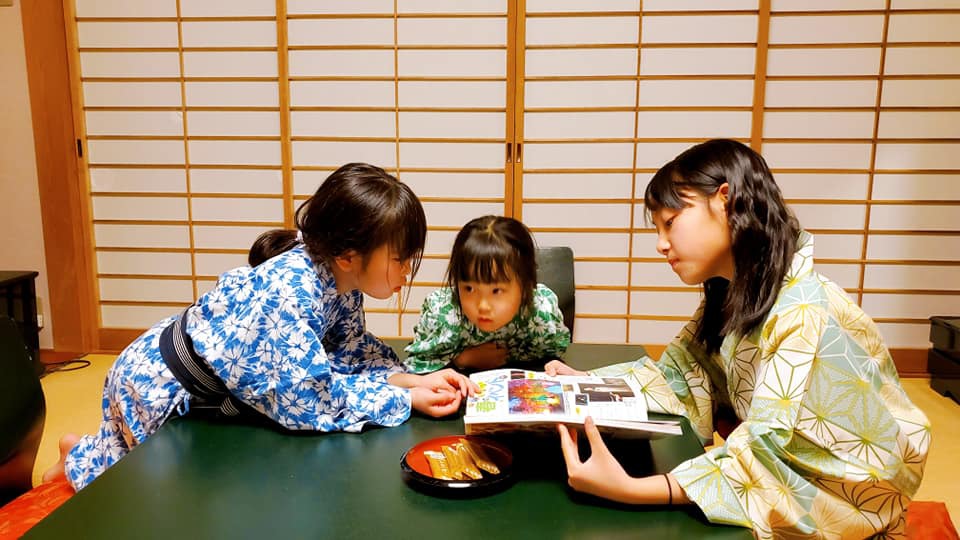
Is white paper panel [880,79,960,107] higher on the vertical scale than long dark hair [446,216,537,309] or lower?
higher

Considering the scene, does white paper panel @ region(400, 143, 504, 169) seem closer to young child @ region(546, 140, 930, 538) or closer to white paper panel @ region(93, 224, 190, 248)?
white paper panel @ region(93, 224, 190, 248)

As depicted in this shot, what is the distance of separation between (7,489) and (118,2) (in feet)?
10.7

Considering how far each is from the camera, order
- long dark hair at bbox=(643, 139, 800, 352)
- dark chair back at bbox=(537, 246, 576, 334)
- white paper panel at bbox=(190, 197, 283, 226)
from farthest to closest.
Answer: white paper panel at bbox=(190, 197, 283, 226), dark chair back at bbox=(537, 246, 576, 334), long dark hair at bbox=(643, 139, 800, 352)

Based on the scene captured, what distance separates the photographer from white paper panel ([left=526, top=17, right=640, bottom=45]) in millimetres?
3556

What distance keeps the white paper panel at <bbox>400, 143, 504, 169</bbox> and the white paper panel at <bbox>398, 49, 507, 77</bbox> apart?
1.28 feet

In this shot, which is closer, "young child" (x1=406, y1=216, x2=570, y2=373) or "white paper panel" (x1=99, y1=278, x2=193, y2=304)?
"young child" (x1=406, y1=216, x2=570, y2=373)

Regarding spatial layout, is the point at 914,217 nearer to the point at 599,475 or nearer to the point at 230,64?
the point at 599,475

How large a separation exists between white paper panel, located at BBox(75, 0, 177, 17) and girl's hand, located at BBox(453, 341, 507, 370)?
3089mm

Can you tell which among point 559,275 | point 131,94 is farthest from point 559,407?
point 131,94

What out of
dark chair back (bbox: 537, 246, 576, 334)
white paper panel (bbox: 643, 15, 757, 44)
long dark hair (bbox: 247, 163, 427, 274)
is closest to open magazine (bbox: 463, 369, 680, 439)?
long dark hair (bbox: 247, 163, 427, 274)

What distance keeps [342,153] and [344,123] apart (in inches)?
6.7

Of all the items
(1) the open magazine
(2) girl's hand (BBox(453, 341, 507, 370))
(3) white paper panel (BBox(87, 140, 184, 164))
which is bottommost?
(2) girl's hand (BBox(453, 341, 507, 370))

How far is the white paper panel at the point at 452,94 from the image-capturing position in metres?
3.67

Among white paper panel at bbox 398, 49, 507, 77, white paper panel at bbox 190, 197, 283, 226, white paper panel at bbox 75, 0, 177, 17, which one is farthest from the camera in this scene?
white paper panel at bbox 190, 197, 283, 226
